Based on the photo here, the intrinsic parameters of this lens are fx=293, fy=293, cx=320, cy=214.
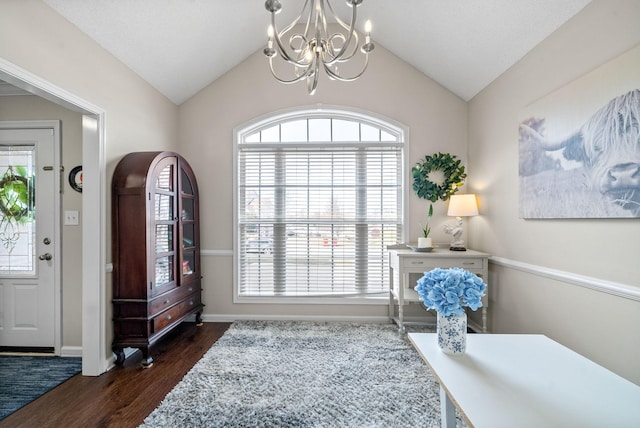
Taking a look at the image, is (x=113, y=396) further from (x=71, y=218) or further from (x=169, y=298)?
(x=71, y=218)

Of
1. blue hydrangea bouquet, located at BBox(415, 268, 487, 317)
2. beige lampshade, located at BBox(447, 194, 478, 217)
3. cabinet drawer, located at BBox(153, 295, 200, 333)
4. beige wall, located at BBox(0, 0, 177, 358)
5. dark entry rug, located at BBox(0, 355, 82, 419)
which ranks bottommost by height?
dark entry rug, located at BBox(0, 355, 82, 419)

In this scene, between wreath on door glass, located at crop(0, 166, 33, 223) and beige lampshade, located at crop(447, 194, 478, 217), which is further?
beige lampshade, located at crop(447, 194, 478, 217)

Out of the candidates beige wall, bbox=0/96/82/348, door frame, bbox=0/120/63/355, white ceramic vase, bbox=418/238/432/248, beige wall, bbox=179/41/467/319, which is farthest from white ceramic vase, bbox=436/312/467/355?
door frame, bbox=0/120/63/355

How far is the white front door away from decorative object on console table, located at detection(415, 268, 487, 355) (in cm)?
314

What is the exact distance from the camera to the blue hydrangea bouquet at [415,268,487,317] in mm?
1271

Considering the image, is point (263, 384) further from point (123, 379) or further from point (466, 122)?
point (466, 122)

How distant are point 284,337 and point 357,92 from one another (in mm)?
2782

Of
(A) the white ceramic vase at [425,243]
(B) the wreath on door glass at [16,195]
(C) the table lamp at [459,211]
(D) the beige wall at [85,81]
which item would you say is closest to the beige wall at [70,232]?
(D) the beige wall at [85,81]

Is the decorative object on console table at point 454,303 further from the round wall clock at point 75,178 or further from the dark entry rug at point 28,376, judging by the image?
the round wall clock at point 75,178

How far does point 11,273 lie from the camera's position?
2.65 m

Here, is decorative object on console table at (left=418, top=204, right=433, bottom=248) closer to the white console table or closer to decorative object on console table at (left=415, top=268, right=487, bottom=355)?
the white console table

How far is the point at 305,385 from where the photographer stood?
2100 millimetres

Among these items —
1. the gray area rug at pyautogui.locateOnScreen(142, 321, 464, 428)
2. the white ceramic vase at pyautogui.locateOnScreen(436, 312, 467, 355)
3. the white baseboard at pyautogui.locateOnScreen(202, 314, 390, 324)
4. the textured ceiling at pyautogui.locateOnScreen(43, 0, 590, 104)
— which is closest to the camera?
the white ceramic vase at pyautogui.locateOnScreen(436, 312, 467, 355)

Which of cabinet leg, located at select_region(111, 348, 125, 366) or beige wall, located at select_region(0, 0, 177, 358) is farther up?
beige wall, located at select_region(0, 0, 177, 358)
